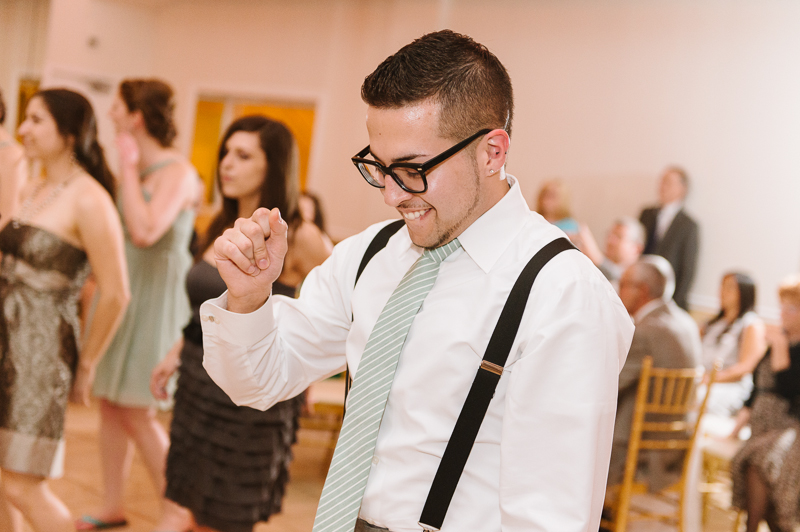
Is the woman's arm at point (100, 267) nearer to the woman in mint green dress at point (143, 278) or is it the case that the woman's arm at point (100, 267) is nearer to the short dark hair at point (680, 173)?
the woman in mint green dress at point (143, 278)

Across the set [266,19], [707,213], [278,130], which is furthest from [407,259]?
[266,19]

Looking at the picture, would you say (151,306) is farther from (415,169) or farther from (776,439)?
(776,439)

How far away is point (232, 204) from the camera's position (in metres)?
2.59

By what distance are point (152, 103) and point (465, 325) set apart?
8.25ft

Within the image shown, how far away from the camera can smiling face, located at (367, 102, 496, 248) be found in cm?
116

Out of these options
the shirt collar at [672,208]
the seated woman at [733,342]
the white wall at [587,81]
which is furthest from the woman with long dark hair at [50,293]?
the shirt collar at [672,208]

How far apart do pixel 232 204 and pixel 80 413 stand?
3056 millimetres

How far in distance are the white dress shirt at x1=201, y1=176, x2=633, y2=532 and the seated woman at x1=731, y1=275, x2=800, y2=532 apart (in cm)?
300

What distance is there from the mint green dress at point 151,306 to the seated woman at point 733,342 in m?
3.48

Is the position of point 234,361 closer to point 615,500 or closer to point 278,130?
point 278,130

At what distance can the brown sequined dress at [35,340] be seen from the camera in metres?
2.30

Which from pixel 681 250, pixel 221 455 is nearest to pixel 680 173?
pixel 681 250

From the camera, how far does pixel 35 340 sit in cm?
235

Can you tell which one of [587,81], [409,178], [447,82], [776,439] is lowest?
[776,439]
